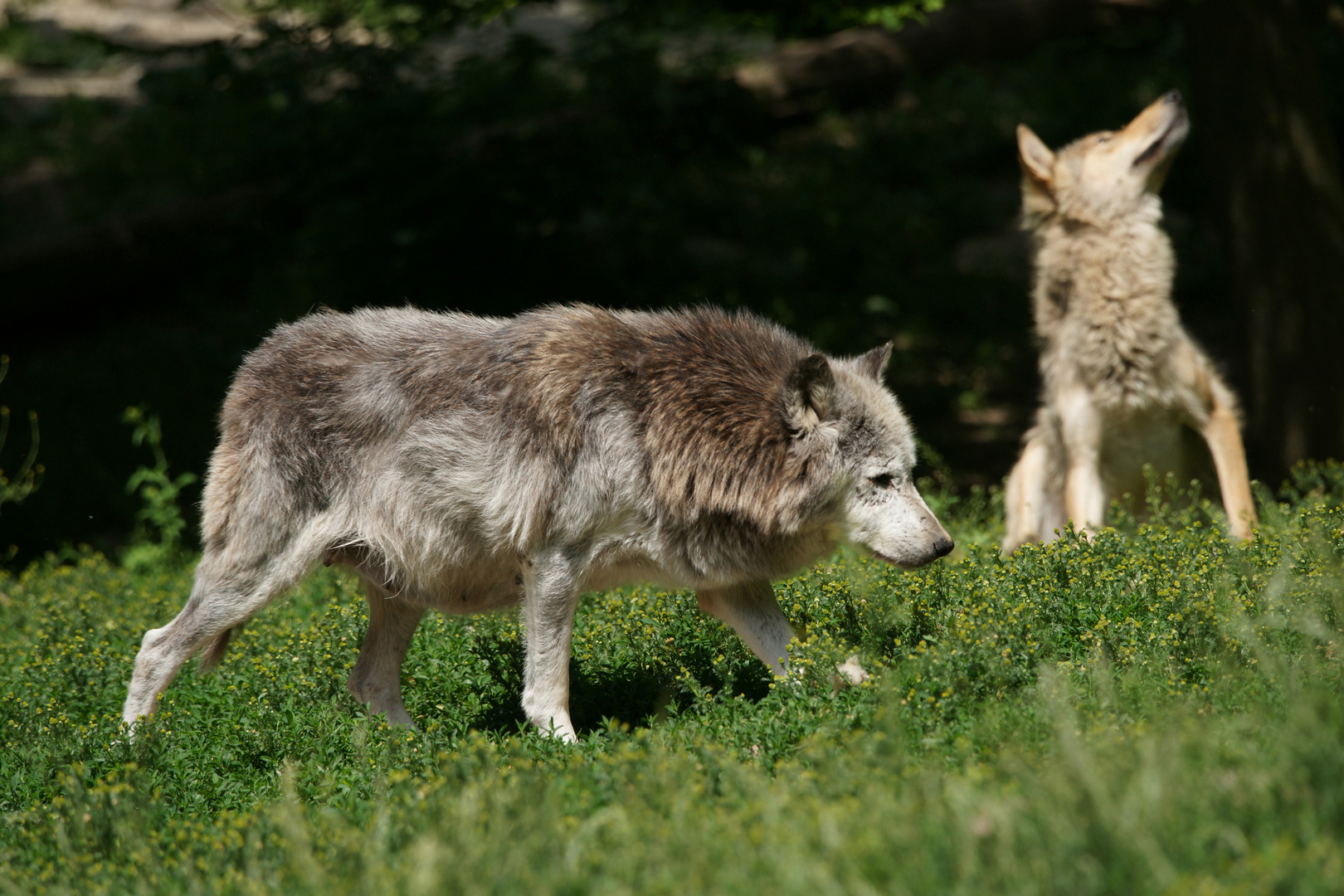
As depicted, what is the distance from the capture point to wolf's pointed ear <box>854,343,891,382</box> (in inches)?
208

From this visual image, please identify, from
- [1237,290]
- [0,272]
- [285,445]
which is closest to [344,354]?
[285,445]

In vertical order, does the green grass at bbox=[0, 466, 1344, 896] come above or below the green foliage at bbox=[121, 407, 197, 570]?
above

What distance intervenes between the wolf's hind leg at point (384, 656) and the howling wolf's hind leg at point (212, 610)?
1.52ft

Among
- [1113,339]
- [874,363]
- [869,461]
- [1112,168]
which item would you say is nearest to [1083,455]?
[1113,339]

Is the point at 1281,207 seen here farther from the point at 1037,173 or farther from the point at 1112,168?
the point at 1037,173

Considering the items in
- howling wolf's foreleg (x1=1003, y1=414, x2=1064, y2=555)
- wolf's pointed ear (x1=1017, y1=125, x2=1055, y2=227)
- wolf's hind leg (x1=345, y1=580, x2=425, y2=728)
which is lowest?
howling wolf's foreleg (x1=1003, y1=414, x2=1064, y2=555)

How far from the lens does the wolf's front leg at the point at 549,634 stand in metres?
4.86

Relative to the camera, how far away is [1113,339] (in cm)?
690

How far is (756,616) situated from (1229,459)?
351 centimetres

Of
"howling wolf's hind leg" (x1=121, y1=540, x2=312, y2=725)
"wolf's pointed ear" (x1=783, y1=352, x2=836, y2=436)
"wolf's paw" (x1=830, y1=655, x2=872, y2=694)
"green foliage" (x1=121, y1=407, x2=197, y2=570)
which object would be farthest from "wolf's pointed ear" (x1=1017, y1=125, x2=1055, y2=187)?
"green foliage" (x1=121, y1=407, x2=197, y2=570)

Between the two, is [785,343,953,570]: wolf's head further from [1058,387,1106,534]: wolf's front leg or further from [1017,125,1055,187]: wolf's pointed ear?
[1017,125,1055,187]: wolf's pointed ear

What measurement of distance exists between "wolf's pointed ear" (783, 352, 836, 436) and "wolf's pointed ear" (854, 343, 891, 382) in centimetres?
37

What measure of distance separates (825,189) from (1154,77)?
4824mm

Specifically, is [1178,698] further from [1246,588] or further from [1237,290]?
[1237,290]
